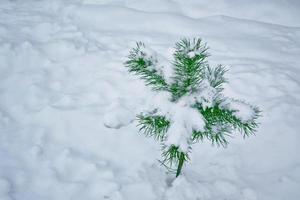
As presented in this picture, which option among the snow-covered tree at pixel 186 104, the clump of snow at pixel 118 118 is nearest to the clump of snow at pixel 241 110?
the snow-covered tree at pixel 186 104

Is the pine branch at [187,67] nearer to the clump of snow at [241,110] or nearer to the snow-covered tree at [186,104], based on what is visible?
the snow-covered tree at [186,104]

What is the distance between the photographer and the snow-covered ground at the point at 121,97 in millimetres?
2842

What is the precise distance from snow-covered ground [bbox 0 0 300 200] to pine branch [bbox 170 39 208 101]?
3.21 ft

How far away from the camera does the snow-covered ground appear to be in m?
2.84

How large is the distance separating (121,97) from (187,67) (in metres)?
1.79

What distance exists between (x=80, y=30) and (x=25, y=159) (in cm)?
259

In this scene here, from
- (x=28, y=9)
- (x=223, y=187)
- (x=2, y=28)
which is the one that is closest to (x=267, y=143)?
(x=223, y=187)

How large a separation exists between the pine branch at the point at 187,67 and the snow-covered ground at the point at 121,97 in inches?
38.5

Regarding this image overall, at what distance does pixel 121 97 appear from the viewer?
12.4 feet

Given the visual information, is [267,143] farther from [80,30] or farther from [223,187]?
[80,30]

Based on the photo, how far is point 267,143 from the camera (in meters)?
3.24

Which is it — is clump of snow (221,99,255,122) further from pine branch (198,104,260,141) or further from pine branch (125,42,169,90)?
pine branch (125,42,169,90)

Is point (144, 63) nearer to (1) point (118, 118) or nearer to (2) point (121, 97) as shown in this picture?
(1) point (118, 118)

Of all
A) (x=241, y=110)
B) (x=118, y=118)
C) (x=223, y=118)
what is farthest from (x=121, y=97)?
(x=241, y=110)
